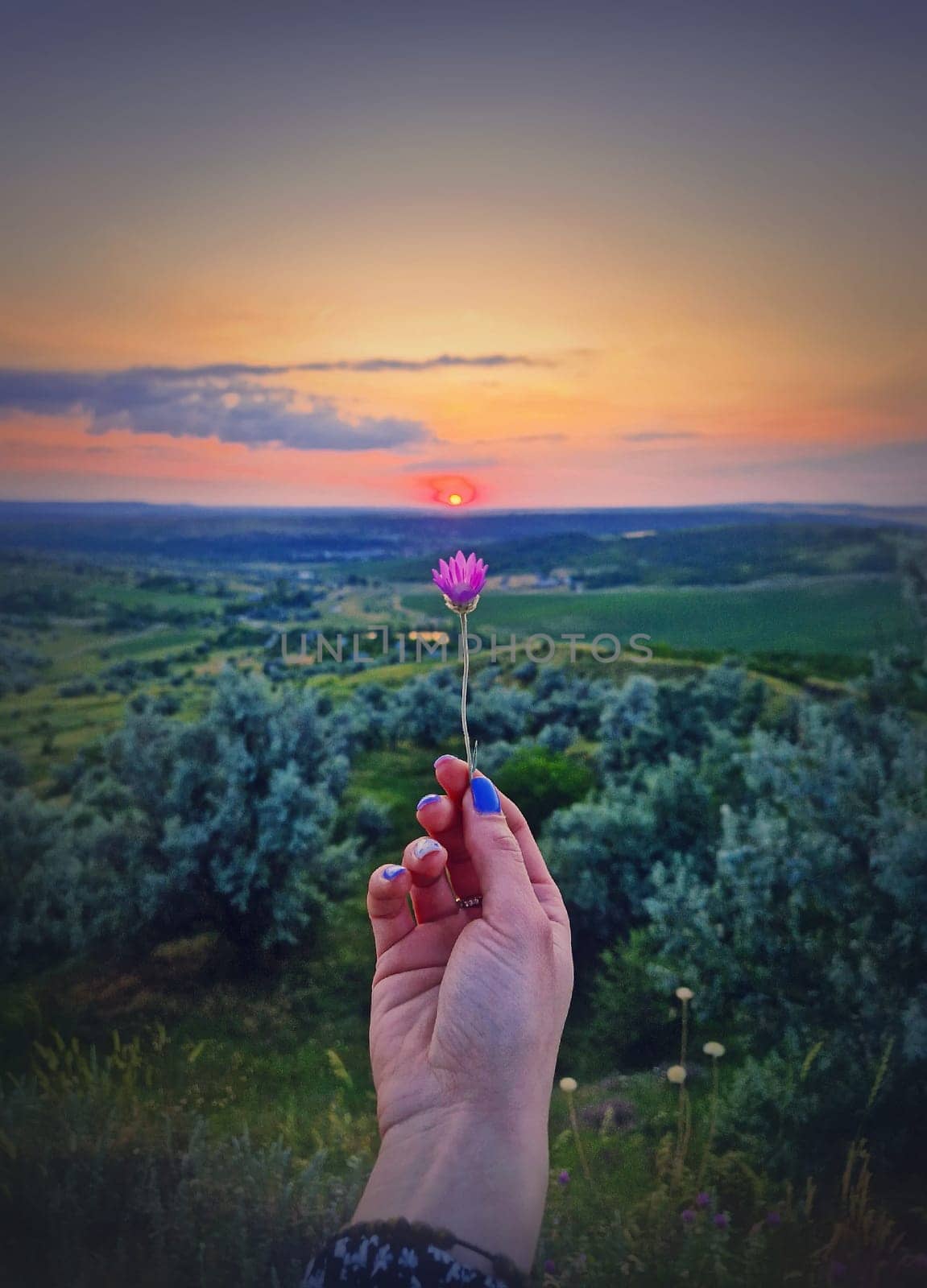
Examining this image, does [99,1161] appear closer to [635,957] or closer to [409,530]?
[635,957]

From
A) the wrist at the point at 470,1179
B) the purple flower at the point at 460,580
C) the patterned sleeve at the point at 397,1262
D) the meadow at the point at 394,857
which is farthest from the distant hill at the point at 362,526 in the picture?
the patterned sleeve at the point at 397,1262

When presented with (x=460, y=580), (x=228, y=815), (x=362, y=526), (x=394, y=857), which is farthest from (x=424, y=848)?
(x=362, y=526)

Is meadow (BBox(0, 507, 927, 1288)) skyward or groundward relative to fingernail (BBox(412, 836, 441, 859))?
groundward

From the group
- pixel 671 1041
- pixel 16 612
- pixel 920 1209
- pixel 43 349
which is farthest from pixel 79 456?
pixel 920 1209

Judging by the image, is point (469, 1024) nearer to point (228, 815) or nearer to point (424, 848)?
point (424, 848)

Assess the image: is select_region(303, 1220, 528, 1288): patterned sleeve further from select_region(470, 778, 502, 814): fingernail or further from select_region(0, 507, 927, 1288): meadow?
select_region(0, 507, 927, 1288): meadow

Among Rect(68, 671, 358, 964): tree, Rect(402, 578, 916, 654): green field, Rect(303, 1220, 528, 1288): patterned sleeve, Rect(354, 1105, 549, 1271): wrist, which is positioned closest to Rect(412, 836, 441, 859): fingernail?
Rect(354, 1105, 549, 1271): wrist
